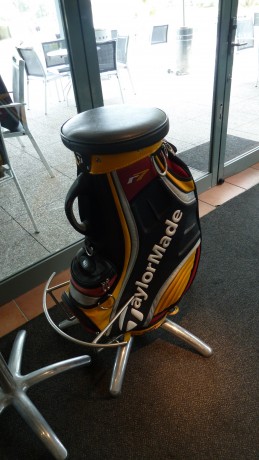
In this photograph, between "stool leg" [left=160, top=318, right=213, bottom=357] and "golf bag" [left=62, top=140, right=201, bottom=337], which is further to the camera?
"stool leg" [left=160, top=318, right=213, bottom=357]

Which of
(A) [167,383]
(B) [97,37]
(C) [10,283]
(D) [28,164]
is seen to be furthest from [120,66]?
(A) [167,383]

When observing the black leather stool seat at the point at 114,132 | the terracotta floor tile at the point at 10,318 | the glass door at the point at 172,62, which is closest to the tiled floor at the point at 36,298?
the terracotta floor tile at the point at 10,318

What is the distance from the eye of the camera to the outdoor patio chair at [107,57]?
5.06ft

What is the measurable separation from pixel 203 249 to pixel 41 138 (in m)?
1.17

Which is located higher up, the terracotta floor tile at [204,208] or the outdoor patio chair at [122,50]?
the outdoor patio chair at [122,50]

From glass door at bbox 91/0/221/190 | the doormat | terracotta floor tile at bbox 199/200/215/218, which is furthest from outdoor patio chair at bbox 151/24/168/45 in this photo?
terracotta floor tile at bbox 199/200/215/218

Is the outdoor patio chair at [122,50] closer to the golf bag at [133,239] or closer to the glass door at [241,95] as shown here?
the glass door at [241,95]

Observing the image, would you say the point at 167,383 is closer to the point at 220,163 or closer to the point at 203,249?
the point at 203,249

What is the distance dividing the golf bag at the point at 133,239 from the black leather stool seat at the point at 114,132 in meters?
0.04

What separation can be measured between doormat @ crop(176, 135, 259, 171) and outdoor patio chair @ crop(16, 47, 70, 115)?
3.60ft

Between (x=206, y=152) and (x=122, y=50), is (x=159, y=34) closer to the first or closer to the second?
(x=122, y=50)

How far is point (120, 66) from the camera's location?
2.06 meters

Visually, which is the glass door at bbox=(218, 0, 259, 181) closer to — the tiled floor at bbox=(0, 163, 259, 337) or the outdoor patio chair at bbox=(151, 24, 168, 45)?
the tiled floor at bbox=(0, 163, 259, 337)

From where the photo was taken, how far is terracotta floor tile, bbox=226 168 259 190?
7.57ft
